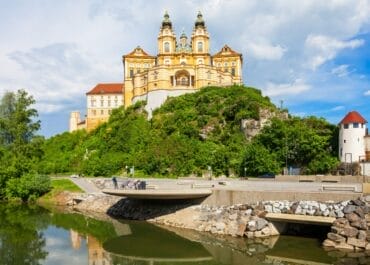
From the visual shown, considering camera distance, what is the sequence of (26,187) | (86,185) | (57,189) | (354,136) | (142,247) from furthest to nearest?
(57,189), (86,185), (354,136), (26,187), (142,247)

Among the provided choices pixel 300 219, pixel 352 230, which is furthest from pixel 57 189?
pixel 352 230

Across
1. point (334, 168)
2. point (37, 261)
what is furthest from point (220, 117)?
point (37, 261)

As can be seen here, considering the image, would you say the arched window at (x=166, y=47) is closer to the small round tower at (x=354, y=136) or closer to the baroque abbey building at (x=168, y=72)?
the baroque abbey building at (x=168, y=72)

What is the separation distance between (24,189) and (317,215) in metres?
32.0

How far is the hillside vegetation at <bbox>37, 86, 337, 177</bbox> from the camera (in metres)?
50.8

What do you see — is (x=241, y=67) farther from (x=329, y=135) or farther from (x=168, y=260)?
(x=168, y=260)

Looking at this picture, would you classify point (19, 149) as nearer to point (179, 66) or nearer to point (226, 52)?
point (179, 66)

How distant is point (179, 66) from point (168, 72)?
106 inches

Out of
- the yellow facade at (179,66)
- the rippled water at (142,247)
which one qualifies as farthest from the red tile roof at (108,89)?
the rippled water at (142,247)

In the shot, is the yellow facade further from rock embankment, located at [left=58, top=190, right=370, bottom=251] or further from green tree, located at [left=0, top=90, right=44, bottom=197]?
rock embankment, located at [left=58, top=190, right=370, bottom=251]

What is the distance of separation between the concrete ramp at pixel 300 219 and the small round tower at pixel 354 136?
24135 mm

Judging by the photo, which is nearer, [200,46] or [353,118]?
[353,118]

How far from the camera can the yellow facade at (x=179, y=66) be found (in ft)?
262

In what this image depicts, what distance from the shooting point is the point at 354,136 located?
45.8 m
